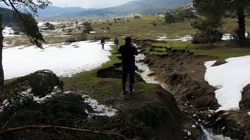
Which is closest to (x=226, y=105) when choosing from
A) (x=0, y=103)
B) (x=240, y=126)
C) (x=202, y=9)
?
(x=240, y=126)

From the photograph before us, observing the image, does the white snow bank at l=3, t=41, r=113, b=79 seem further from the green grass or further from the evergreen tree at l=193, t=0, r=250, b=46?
the evergreen tree at l=193, t=0, r=250, b=46

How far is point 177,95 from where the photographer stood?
39.3 feet

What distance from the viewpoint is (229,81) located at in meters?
10.1

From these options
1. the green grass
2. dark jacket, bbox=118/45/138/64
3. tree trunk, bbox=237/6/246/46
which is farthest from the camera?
tree trunk, bbox=237/6/246/46

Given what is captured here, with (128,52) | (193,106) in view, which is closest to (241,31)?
(193,106)

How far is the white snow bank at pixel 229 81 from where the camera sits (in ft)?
27.4

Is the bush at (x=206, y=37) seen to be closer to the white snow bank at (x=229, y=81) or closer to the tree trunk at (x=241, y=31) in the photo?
the tree trunk at (x=241, y=31)

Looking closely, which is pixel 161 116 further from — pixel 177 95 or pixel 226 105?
pixel 177 95

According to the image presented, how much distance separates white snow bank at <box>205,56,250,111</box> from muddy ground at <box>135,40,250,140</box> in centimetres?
30

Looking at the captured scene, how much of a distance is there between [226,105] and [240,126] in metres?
1.81

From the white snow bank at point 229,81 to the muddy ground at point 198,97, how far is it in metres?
0.30

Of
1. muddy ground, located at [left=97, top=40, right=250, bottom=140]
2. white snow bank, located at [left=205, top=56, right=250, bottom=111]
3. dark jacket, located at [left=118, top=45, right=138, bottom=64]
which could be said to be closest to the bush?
muddy ground, located at [left=97, top=40, right=250, bottom=140]

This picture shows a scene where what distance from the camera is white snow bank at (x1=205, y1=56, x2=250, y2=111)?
329 inches

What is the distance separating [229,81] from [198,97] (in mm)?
1815
